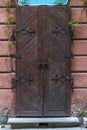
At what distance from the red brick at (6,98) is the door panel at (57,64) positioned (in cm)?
78

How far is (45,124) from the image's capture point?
11734 mm

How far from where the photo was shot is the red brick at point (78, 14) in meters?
12.0

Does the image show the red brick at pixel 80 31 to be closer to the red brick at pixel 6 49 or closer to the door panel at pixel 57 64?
the door panel at pixel 57 64

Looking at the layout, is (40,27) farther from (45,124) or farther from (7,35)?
(45,124)

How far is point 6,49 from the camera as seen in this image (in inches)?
474

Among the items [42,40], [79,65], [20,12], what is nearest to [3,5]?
[20,12]

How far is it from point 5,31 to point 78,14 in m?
1.67

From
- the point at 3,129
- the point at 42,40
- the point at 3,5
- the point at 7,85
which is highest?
the point at 3,5

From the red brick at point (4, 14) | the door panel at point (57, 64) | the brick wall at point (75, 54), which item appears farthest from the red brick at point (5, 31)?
the door panel at point (57, 64)

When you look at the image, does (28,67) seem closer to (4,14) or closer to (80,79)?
(80,79)

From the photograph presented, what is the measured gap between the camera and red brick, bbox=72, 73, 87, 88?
1208cm

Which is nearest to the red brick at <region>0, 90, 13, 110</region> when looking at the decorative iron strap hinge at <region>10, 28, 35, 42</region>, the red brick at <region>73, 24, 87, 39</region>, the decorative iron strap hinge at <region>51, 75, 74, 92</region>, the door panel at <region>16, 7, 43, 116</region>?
the door panel at <region>16, 7, 43, 116</region>

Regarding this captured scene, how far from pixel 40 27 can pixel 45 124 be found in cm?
214

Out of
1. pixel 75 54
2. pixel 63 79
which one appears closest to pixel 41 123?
pixel 63 79
